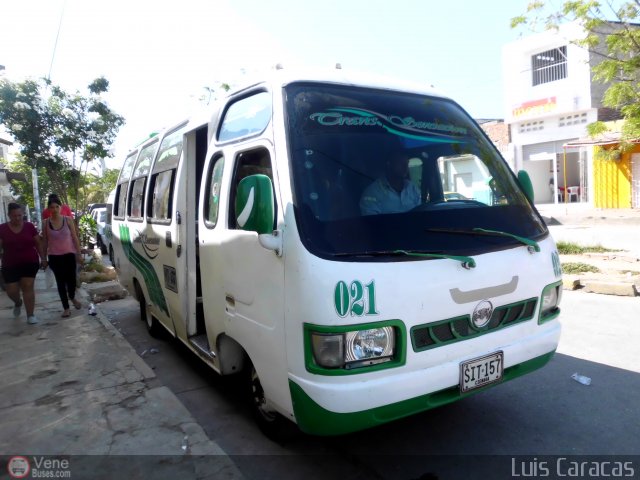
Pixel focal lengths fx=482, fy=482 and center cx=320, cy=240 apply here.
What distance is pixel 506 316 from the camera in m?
2.91

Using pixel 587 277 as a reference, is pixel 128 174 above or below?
above

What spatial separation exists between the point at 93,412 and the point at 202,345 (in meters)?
1.01

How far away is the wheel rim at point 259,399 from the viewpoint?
3.26 m

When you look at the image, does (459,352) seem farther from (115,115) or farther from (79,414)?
(115,115)

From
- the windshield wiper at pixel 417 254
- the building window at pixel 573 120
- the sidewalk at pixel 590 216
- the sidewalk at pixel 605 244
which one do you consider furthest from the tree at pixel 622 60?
the building window at pixel 573 120

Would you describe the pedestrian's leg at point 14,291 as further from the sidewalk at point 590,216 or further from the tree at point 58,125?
the sidewalk at point 590,216

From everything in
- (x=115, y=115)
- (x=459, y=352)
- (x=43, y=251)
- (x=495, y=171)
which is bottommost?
(x=459, y=352)

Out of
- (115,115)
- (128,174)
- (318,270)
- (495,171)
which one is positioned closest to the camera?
(318,270)

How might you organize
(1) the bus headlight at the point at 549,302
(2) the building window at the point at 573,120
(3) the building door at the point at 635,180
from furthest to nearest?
(2) the building window at the point at 573,120
(3) the building door at the point at 635,180
(1) the bus headlight at the point at 549,302

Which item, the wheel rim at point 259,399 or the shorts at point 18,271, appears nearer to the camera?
the wheel rim at point 259,399

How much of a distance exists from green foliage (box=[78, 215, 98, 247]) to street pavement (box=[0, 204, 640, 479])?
11252 millimetres

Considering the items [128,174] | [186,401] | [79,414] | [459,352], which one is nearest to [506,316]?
[459,352]

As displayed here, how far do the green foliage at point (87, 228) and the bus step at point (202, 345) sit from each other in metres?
14.2

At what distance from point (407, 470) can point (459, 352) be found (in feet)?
2.77
